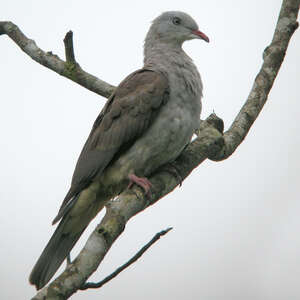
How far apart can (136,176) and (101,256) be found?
140 centimetres

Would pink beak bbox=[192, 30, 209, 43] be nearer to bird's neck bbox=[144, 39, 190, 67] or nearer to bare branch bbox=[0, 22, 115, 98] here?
bird's neck bbox=[144, 39, 190, 67]

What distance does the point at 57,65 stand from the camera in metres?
5.06

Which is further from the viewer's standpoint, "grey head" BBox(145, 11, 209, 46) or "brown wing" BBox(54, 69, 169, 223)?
"grey head" BBox(145, 11, 209, 46)

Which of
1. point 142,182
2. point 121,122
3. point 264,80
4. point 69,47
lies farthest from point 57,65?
point 264,80

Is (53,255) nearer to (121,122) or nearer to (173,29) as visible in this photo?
(121,122)

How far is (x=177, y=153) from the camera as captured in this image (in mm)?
4258

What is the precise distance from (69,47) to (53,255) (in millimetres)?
1711

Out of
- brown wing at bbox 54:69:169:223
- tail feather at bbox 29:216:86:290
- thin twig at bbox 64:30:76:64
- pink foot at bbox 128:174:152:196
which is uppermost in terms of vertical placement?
thin twig at bbox 64:30:76:64

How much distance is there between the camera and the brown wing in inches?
167

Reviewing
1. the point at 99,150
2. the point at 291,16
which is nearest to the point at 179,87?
the point at 99,150

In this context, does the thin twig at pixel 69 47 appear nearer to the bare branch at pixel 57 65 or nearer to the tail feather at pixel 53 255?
the bare branch at pixel 57 65

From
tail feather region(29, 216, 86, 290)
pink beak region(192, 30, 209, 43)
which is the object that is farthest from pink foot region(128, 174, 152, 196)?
pink beak region(192, 30, 209, 43)

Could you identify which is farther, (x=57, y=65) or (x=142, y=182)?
(x=57, y=65)

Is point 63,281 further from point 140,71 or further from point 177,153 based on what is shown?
point 140,71
